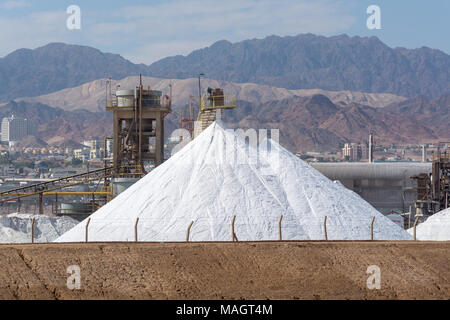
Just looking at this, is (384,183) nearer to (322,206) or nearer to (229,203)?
(322,206)

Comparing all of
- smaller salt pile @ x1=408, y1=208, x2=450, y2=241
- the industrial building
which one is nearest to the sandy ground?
smaller salt pile @ x1=408, y1=208, x2=450, y2=241

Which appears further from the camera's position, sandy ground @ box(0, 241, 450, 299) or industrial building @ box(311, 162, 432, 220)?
industrial building @ box(311, 162, 432, 220)

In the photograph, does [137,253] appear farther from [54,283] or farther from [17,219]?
[17,219]

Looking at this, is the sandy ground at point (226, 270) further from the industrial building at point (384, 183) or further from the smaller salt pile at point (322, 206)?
the industrial building at point (384, 183)

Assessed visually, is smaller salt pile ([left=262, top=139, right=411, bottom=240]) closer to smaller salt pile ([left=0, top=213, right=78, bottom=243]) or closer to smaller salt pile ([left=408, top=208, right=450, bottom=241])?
smaller salt pile ([left=408, top=208, right=450, bottom=241])

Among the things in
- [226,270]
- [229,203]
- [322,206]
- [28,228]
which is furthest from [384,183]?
[226,270]

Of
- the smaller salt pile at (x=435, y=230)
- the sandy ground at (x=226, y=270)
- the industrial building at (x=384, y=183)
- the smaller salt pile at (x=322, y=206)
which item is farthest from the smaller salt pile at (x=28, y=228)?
the industrial building at (x=384, y=183)

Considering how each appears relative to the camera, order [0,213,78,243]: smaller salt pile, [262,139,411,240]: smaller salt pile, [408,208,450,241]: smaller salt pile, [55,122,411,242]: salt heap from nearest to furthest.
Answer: [55,122,411,242]: salt heap < [262,139,411,240]: smaller salt pile < [408,208,450,241]: smaller salt pile < [0,213,78,243]: smaller salt pile
